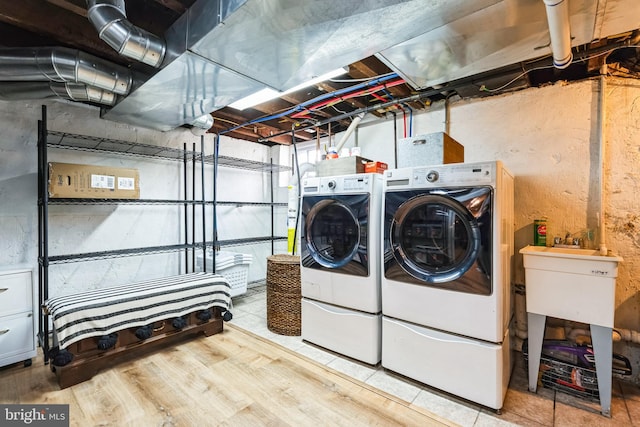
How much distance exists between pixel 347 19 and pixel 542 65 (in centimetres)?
157

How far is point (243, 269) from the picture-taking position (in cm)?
346

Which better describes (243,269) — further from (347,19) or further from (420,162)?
(347,19)

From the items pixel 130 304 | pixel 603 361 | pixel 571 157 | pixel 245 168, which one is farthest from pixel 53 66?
pixel 603 361

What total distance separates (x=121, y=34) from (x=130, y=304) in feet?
5.71

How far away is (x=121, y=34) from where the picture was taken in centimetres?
142

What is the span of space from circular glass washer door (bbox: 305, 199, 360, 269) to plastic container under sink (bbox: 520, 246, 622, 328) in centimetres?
110

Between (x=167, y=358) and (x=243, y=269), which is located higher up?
(x=243, y=269)

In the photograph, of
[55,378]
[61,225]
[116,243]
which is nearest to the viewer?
[55,378]

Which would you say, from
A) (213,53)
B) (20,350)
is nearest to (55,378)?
(20,350)

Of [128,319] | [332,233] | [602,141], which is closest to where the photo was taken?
[602,141]

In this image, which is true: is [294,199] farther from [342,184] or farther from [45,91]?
[45,91]

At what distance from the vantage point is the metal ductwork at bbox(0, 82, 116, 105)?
2004 millimetres

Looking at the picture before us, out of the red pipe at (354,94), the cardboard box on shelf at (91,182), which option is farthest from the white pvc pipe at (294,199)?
the cardboard box on shelf at (91,182)

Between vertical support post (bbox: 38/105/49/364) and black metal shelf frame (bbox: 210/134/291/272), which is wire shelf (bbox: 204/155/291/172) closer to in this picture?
black metal shelf frame (bbox: 210/134/291/272)
